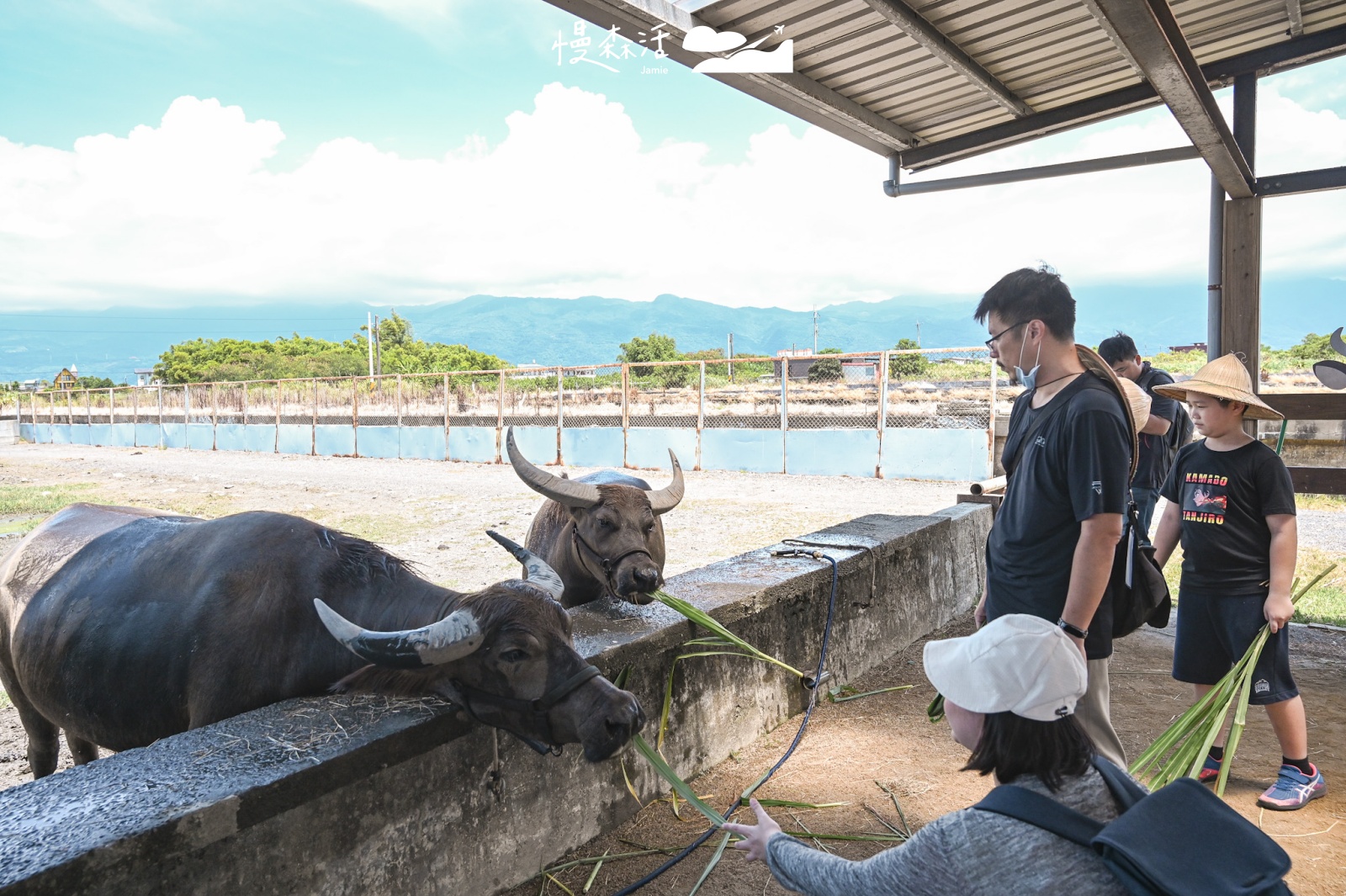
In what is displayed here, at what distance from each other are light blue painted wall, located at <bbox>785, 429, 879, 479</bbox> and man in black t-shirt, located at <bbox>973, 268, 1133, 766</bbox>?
45.3ft

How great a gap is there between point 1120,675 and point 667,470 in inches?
549

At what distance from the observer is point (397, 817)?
2.53 m

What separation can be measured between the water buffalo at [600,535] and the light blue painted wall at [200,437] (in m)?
30.7

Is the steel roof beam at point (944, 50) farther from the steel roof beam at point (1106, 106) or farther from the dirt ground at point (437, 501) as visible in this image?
the dirt ground at point (437, 501)

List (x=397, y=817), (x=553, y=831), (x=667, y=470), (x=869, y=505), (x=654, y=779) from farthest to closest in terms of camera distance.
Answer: (x=667, y=470), (x=869, y=505), (x=654, y=779), (x=553, y=831), (x=397, y=817)

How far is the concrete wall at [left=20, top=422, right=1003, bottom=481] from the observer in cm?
1583

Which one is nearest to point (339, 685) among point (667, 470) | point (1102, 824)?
point (1102, 824)

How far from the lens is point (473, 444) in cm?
2236

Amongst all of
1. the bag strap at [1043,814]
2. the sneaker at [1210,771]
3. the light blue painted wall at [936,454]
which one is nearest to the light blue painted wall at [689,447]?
the light blue painted wall at [936,454]

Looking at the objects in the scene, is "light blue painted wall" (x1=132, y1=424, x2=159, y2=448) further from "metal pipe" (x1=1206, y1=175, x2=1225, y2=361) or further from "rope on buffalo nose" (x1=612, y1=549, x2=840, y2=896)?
"metal pipe" (x1=1206, y1=175, x2=1225, y2=361)

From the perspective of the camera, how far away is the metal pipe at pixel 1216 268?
5566 mm

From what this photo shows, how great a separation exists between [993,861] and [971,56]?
5004 mm

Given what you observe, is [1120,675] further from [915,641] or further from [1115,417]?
[1115,417]

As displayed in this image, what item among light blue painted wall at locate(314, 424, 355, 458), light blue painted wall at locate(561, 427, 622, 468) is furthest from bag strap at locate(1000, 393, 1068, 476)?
light blue painted wall at locate(314, 424, 355, 458)
